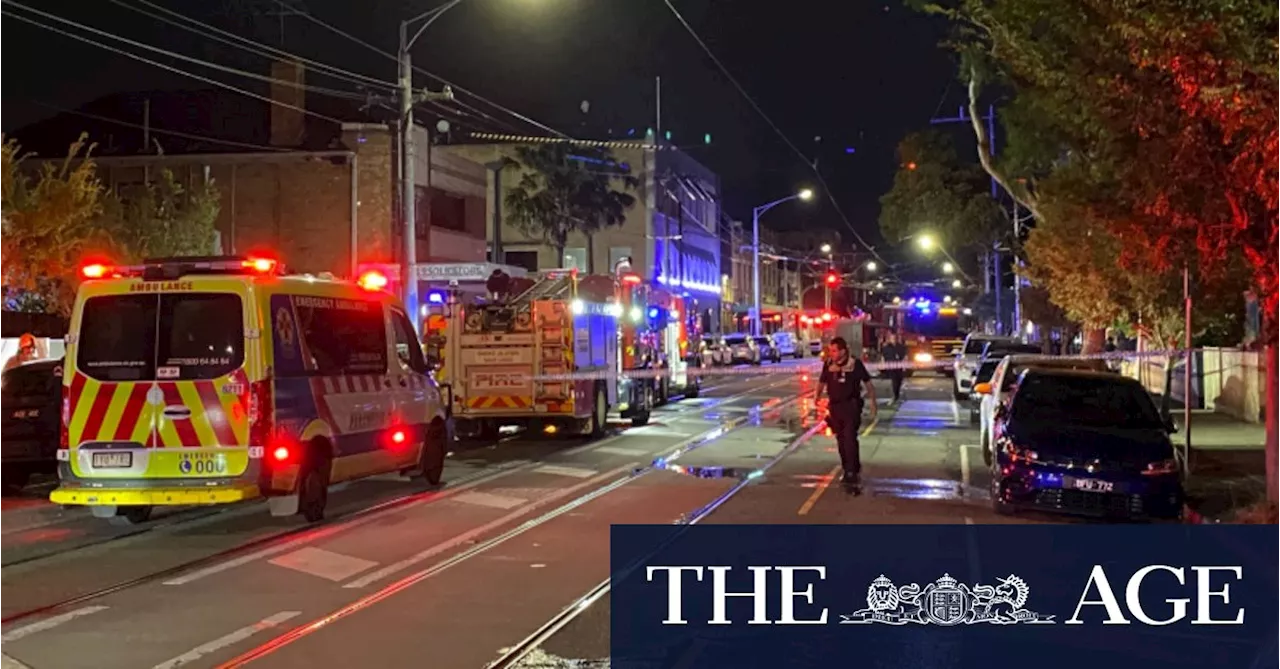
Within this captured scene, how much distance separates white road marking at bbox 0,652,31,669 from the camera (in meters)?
7.09

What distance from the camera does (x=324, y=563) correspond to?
1010 cm

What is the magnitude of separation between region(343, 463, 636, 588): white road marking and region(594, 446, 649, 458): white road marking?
2.70 m

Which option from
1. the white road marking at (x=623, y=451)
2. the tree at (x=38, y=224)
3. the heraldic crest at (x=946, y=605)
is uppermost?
the tree at (x=38, y=224)

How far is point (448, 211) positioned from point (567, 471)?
87.5 ft

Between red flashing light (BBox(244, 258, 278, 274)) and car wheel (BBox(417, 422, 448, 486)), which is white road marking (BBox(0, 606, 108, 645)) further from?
car wheel (BBox(417, 422, 448, 486))

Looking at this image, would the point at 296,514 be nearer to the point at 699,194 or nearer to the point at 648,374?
the point at 648,374

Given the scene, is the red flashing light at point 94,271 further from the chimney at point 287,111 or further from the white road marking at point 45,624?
the chimney at point 287,111

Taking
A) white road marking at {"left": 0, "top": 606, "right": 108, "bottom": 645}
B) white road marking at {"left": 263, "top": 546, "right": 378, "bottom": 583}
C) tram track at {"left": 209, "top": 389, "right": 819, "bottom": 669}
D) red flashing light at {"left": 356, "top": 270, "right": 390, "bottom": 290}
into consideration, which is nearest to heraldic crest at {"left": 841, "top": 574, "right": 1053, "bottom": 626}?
tram track at {"left": 209, "top": 389, "right": 819, "bottom": 669}

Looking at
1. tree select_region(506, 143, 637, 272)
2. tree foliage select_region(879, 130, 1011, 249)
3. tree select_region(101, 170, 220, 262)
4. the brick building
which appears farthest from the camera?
tree select_region(506, 143, 637, 272)

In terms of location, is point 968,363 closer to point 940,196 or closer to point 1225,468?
point 940,196

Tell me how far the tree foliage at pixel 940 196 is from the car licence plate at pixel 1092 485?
2757cm

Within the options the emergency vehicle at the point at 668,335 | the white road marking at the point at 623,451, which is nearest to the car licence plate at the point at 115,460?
the white road marking at the point at 623,451

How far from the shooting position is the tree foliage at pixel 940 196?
128 ft

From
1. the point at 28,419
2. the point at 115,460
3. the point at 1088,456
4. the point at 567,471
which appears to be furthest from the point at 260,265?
the point at 1088,456
